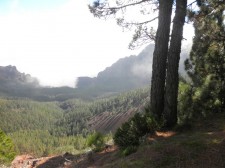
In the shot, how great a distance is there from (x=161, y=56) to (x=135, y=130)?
100 inches

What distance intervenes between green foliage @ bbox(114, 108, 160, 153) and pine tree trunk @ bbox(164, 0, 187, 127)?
705mm

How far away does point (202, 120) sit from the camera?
11.5m

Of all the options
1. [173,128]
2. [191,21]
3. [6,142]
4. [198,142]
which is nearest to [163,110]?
[173,128]

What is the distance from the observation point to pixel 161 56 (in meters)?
10.4

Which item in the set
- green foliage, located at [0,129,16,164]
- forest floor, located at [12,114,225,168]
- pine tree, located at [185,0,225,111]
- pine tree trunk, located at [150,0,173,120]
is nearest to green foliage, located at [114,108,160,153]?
forest floor, located at [12,114,225,168]

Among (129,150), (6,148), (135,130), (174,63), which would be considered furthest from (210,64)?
(6,148)

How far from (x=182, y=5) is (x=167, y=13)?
0.53 meters

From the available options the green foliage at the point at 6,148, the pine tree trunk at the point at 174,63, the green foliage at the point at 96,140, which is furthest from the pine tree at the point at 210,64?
the green foliage at the point at 6,148

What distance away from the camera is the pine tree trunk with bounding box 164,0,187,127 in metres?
10.1

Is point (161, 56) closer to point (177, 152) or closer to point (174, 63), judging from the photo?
point (174, 63)

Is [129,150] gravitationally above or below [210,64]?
below

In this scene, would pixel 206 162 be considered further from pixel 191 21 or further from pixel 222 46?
pixel 222 46

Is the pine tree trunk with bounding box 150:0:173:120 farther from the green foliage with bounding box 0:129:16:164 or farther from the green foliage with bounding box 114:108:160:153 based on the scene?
the green foliage with bounding box 0:129:16:164

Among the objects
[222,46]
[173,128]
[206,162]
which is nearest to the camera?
[206,162]
